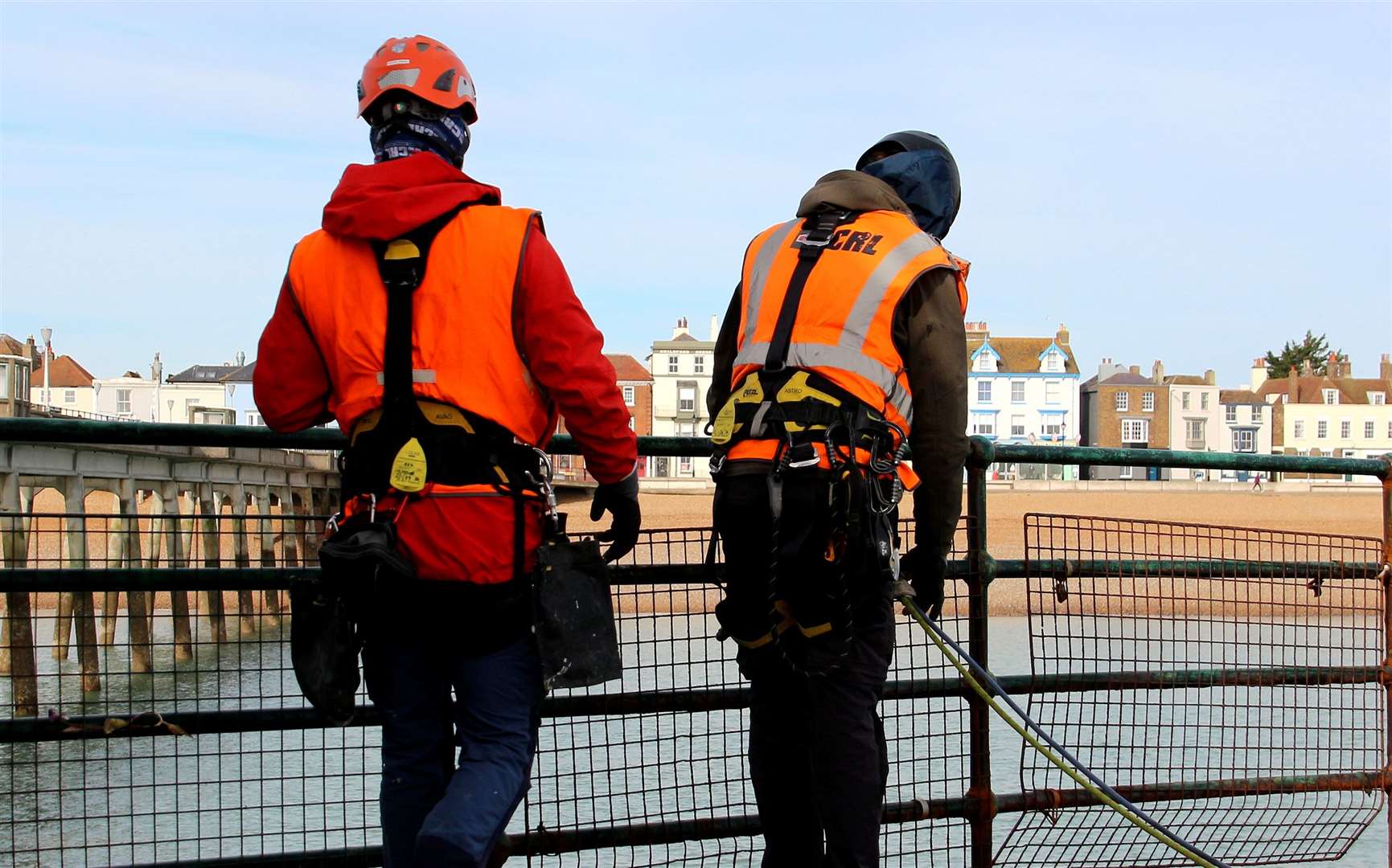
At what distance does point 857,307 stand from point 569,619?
1.01 meters

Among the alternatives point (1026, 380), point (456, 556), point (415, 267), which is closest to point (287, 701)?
point (456, 556)

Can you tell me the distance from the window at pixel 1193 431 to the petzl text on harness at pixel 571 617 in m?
93.6

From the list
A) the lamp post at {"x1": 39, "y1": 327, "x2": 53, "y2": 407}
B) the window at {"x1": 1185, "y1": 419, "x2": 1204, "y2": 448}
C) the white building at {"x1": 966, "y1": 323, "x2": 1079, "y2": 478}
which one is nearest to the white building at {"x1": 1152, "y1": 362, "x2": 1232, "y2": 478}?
the window at {"x1": 1185, "y1": 419, "x2": 1204, "y2": 448}

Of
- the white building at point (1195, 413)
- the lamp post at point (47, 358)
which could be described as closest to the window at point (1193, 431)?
the white building at point (1195, 413)

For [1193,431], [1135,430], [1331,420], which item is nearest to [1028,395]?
[1135,430]

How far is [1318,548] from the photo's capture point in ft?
17.8

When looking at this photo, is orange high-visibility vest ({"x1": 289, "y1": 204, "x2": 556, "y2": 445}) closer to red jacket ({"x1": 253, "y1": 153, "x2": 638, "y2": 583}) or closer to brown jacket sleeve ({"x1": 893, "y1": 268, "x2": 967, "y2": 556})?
red jacket ({"x1": 253, "y1": 153, "x2": 638, "y2": 583})

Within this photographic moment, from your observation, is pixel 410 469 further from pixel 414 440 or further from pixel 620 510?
pixel 620 510

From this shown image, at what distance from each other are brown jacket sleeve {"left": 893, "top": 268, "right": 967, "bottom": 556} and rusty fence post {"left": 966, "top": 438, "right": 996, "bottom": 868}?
0.79m

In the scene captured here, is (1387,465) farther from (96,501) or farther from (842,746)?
(96,501)

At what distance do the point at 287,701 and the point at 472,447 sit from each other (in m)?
1.37

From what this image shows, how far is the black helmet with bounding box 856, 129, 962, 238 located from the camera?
394 centimetres

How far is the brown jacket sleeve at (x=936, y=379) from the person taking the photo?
3486mm

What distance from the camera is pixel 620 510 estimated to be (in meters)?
3.37
